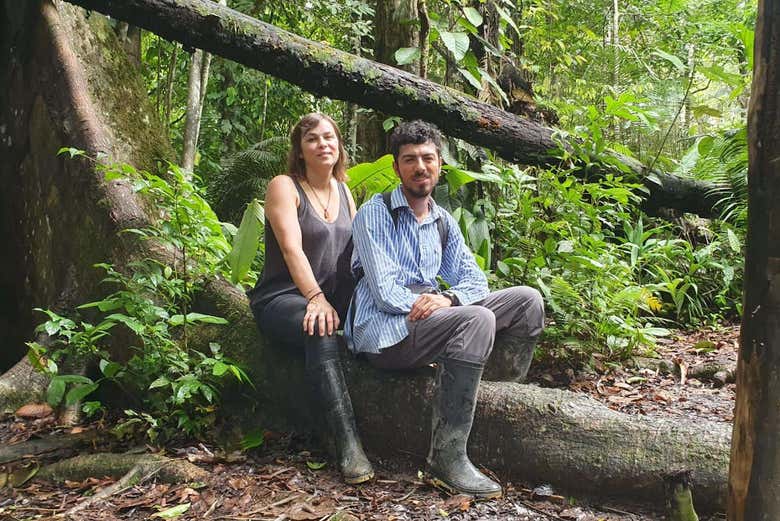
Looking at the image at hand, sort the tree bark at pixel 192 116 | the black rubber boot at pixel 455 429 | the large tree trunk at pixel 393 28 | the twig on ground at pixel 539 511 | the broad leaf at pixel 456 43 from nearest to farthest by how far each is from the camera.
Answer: the twig on ground at pixel 539 511 → the black rubber boot at pixel 455 429 → the broad leaf at pixel 456 43 → the large tree trunk at pixel 393 28 → the tree bark at pixel 192 116

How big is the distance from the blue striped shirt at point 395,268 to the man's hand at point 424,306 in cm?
5

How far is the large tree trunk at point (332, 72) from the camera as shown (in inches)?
175

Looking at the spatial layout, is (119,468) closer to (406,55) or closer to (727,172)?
(406,55)

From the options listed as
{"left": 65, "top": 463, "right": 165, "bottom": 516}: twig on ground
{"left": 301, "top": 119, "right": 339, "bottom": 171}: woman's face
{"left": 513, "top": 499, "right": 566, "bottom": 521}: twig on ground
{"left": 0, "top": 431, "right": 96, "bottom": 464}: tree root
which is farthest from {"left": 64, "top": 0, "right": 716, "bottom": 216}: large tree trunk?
{"left": 513, "top": 499, "right": 566, "bottom": 521}: twig on ground

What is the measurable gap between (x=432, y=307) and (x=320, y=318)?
580mm

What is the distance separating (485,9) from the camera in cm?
638

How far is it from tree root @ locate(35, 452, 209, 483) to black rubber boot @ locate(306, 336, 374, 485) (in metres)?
0.65

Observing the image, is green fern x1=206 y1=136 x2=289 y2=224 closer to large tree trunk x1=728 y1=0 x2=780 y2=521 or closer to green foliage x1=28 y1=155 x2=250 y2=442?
green foliage x1=28 y1=155 x2=250 y2=442

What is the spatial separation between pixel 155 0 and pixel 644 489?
3878 mm

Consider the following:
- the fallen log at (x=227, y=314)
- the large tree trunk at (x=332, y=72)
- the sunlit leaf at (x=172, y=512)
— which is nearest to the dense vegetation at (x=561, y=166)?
the large tree trunk at (x=332, y=72)

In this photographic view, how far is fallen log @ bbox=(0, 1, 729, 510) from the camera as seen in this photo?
311 cm

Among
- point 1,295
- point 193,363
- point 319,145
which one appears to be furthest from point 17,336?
point 319,145

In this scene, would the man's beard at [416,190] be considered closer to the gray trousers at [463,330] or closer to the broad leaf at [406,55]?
the gray trousers at [463,330]

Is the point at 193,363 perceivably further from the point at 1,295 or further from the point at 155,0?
the point at 1,295
